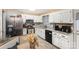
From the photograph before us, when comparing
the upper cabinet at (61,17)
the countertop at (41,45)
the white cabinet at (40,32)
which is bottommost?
the countertop at (41,45)

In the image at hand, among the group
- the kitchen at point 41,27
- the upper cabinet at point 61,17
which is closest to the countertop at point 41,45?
the kitchen at point 41,27

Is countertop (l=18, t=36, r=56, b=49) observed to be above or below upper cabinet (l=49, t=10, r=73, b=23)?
below

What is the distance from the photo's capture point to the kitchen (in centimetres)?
130

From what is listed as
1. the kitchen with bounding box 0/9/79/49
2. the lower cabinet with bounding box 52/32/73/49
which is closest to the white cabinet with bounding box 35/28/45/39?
the kitchen with bounding box 0/9/79/49

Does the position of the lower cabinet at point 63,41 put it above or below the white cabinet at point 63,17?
below

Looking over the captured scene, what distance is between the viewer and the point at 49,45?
1.36m

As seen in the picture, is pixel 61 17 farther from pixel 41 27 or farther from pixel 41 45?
pixel 41 45

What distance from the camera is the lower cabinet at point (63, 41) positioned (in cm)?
130

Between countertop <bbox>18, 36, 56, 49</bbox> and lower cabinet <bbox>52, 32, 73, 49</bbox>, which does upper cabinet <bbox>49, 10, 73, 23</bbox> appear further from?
countertop <bbox>18, 36, 56, 49</bbox>

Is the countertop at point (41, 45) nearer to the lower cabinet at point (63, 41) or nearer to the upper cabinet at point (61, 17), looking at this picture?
the lower cabinet at point (63, 41)

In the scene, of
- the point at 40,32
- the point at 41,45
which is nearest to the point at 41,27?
the point at 40,32
